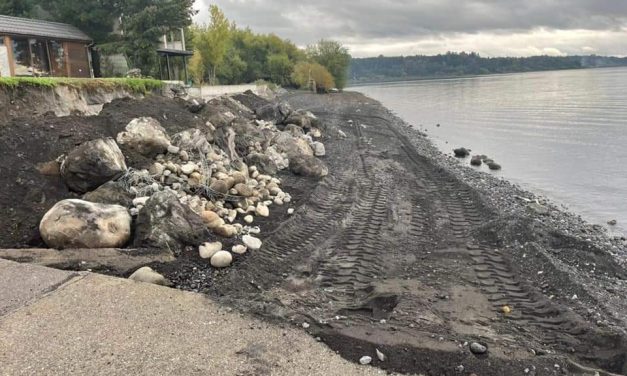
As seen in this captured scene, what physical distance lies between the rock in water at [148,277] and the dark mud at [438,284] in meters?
0.35

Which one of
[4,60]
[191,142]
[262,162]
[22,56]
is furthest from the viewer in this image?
[22,56]

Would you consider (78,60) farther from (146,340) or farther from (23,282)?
(146,340)

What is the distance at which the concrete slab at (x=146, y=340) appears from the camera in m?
4.15

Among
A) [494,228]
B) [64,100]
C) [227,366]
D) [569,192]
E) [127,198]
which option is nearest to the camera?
[227,366]

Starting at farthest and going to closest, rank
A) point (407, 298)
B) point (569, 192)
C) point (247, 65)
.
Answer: point (247, 65) → point (569, 192) → point (407, 298)

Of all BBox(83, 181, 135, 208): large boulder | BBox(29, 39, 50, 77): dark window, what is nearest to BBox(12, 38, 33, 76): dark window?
BBox(29, 39, 50, 77): dark window

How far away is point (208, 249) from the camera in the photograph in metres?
7.14

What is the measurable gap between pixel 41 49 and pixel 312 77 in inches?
2168

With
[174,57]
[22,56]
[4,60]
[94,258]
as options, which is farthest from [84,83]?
[174,57]

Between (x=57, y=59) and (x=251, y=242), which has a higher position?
(x=57, y=59)

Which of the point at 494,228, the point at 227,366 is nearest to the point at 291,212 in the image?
the point at 494,228

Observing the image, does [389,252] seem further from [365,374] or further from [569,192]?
[569,192]

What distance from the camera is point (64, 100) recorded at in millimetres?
12961

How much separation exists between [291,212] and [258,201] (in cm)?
84
